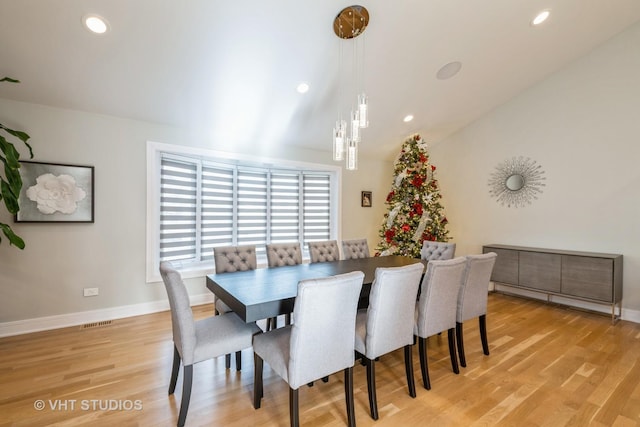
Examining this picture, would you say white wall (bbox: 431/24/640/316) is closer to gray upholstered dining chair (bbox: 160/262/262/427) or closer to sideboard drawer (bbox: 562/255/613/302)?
sideboard drawer (bbox: 562/255/613/302)

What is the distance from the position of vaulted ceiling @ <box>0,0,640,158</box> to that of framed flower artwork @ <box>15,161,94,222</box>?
0.75 metres

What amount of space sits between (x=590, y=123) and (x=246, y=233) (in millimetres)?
5421

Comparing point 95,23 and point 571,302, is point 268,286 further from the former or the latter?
point 571,302

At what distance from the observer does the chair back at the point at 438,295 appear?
2.15 metres

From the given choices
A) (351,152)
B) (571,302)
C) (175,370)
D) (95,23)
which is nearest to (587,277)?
(571,302)

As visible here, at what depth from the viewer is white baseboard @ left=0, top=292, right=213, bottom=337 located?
2998 mm

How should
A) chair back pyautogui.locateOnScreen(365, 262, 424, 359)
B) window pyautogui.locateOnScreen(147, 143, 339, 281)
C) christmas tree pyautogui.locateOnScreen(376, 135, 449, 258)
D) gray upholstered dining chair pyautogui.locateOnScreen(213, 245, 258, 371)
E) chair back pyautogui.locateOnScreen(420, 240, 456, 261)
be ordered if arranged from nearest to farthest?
chair back pyautogui.locateOnScreen(365, 262, 424, 359), gray upholstered dining chair pyautogui.locateOnScreen(213, 245, 258, 371), chair back pyautogui.locateOnScreen(420, 240, 456, 261), window pyautogui.locateOnScreen(147, 143, 339, 281), christmas tree pyautogui.locateOnScreen(376, 135, 449, 258)

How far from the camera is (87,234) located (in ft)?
10.8

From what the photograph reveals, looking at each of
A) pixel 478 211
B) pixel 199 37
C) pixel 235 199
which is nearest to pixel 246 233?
pixel 235 199

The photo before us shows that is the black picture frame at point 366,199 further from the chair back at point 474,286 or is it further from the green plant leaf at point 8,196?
the green plant leaf at point 8,196

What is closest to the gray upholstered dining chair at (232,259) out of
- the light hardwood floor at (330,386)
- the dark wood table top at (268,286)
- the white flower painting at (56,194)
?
the dark wood table top at (268,286)

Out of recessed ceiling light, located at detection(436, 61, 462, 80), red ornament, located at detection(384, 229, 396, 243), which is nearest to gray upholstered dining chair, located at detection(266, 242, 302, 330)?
red ornament, located at detection(384, 229, 396, 243)

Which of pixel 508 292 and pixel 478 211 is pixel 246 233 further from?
pixel 508 292

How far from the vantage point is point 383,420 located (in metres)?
1.83
